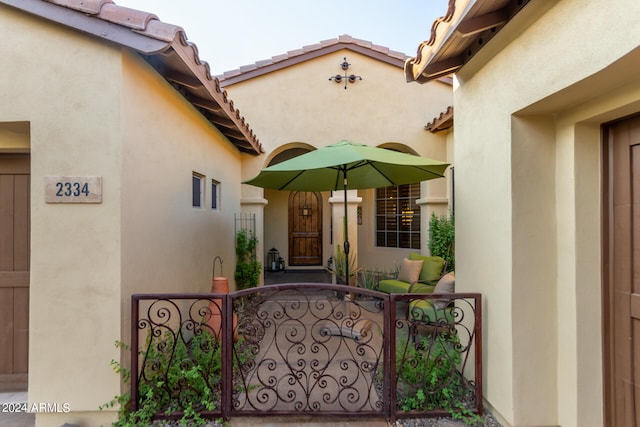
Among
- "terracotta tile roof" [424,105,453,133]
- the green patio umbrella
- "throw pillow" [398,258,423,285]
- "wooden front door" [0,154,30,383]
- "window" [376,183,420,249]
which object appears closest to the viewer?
"wooden front door" [0,154,30,383]

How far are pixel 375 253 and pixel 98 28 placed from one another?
781cm

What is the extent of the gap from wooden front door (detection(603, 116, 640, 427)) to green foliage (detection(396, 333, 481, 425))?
99cm

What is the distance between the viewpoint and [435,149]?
6934 mm

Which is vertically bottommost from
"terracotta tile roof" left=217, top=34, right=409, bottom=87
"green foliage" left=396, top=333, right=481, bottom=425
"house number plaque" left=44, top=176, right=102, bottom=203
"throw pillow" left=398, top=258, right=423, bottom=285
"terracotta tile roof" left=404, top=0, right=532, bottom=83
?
"green foliage" left=396, top=333, right=481, bottom=425

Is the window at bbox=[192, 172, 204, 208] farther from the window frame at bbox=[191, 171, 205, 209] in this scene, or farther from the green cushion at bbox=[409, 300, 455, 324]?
the green cushion at bbox=[409, 300, 455, 324]

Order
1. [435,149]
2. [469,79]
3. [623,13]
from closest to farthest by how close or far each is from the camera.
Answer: [623,13] → [469,79] → [435,149]

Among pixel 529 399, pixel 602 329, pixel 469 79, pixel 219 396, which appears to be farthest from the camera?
pixel 469 79

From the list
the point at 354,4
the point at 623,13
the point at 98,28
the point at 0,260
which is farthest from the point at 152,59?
the point at 354,4

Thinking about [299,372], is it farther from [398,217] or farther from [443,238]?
[398,217]

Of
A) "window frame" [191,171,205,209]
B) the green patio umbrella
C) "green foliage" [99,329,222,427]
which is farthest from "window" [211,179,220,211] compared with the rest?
"green foliage" [99,329,222,427]

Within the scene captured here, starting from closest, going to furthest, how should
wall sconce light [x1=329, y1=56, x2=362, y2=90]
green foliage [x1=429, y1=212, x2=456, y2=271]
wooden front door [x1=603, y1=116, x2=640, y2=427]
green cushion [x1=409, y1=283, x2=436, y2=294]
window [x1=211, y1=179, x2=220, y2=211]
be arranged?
wooden front door [x1=603, y1=116, x2=640, y2=427] → green cushion [x1=409, y1=283, x2=436, y2=294] → window [x1=211, y1=179, x2=220, y2=211] → green foliage [x1=429, y1=212, x2=456, y2=271] → wall sconce light [x1=329, y1=56, x2=362, y2=90]

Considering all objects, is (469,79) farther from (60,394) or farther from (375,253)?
(375,253)

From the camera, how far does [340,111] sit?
7008 mm

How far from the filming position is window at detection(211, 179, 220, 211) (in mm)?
5410
